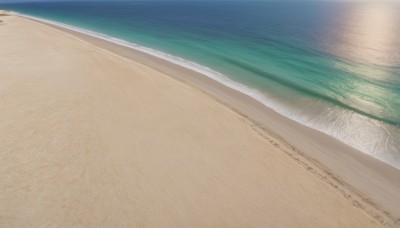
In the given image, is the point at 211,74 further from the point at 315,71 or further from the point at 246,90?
the point at 315,71

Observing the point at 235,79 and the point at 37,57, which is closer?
the point at 235,79

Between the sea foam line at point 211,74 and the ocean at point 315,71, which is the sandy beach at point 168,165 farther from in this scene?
the ocean at point 315,71

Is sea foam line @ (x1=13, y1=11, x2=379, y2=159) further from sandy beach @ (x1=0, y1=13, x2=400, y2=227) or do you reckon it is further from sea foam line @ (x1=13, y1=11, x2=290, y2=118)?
sandy beach @ (x1=0, y1=13, x2=400, y2=227)

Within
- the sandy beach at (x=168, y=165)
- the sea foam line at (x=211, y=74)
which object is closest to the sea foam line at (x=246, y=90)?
the sea foam line at (x=211, y=74)

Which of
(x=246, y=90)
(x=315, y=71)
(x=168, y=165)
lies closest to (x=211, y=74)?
(x=246, y=90)

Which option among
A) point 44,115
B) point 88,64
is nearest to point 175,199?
point 44,115

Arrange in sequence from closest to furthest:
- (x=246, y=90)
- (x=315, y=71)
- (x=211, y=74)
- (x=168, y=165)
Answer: (x=168, y=165) → (x=246, y=90) → (x=211, y=74) → (x=315, y=71)

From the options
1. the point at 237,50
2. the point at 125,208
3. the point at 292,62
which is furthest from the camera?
the point at 237,50

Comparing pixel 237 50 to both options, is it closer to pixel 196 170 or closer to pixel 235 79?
pixel 235 79

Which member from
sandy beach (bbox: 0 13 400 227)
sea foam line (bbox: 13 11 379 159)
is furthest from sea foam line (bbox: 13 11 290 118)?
sandy beach (bbox: 0 13 400 227)
